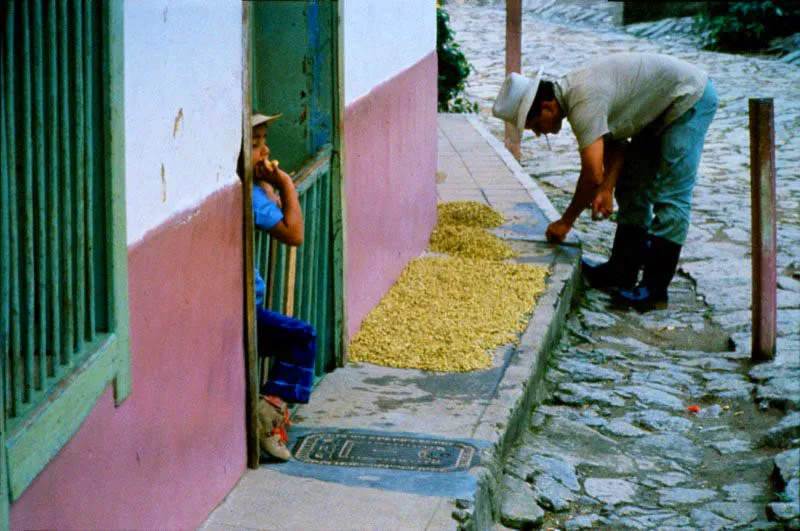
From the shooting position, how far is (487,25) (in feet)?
72.6

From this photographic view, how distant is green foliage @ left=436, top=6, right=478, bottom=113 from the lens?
41.7 feet

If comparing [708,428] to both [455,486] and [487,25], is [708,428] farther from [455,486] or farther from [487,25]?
[487,25]

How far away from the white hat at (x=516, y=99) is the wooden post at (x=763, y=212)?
3.83ft

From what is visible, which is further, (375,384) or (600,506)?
(375,384)

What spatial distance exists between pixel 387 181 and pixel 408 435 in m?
1.99

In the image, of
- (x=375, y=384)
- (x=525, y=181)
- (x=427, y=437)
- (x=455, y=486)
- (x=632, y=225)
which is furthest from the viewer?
(x=525, y=181)

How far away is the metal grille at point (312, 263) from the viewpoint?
450 centimetres

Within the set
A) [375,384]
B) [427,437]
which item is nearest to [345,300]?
[375,384]

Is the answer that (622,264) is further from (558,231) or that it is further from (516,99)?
(516,99)

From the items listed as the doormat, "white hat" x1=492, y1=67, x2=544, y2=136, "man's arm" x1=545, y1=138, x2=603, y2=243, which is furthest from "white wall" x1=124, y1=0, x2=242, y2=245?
"man's arm" x1=545, y1=138, x2=603, y2=243

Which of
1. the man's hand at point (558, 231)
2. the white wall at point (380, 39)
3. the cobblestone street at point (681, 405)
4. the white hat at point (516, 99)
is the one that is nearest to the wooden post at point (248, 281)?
the cobblestone street at point (681, 405)

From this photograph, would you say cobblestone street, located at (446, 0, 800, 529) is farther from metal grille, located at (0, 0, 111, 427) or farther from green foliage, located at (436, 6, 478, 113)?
green foliage, located at (436, 6, 478, 113)

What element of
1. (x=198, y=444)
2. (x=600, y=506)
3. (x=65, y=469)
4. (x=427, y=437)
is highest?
(x=65, y=469)

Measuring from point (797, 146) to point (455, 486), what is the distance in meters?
8.54
